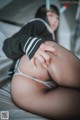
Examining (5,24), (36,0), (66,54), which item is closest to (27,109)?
(66,54)

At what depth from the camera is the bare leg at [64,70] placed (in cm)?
94

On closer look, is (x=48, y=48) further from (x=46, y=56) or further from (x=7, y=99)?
(x=7, y=99)

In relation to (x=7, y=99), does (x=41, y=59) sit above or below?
above

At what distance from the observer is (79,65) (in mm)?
982

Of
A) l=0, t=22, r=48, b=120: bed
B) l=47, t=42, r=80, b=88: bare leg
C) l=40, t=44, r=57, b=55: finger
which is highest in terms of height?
l=40, t=44, r=57, b=55: finger

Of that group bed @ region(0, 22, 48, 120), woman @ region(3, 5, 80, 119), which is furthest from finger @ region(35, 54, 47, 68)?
bed @ region(0, 22, 48, 120)

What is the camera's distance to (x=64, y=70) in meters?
0.94

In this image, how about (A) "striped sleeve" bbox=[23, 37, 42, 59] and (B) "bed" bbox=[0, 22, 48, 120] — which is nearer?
(B) "bed" bbox=[0, 22, 48, 120]

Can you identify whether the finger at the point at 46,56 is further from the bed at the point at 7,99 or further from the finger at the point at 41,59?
the bed at the point at 7,99

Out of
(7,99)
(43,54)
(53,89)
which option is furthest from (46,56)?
(7,99)

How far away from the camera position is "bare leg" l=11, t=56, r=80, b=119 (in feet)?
2.80

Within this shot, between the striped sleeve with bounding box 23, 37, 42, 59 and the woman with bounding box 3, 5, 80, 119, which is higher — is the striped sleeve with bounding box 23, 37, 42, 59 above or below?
above

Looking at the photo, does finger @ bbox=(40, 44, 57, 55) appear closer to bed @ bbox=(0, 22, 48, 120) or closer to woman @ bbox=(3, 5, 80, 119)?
woman @ bbox=(3, 5, 80, 119)

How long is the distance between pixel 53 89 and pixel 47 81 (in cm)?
7
